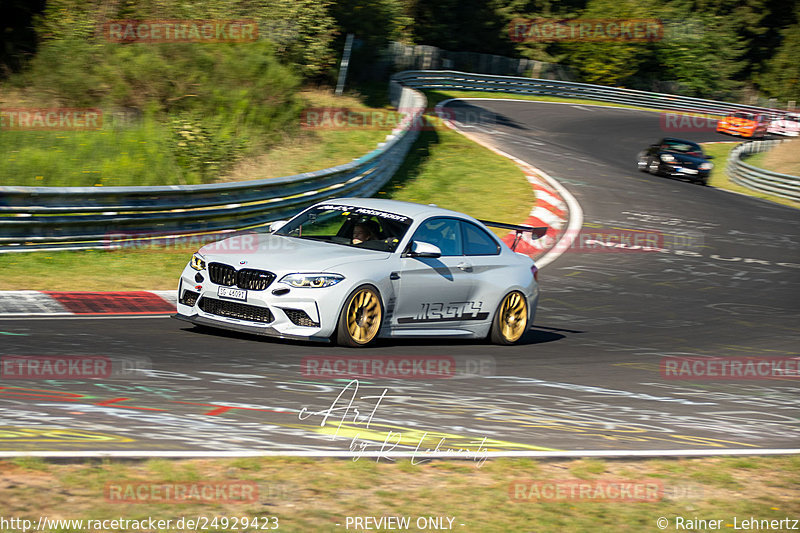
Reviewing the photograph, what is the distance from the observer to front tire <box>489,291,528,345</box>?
10.6 m

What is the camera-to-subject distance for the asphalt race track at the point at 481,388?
18.9 feet

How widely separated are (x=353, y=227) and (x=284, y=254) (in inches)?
43.1

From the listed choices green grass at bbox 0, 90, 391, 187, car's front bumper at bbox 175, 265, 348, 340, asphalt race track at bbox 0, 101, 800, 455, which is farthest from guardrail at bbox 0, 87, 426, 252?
car's front bumper at bbox 175, 265, 348, 340

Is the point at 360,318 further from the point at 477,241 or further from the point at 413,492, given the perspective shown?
the point at 413,492

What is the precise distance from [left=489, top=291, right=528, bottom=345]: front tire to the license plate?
2.98m

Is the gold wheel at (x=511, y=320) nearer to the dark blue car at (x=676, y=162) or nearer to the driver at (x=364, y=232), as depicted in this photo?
the driver at (x=364, y=232)

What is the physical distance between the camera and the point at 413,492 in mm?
4801

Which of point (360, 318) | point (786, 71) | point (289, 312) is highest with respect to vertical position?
point (786, 71)

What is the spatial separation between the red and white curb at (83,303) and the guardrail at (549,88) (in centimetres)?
3259

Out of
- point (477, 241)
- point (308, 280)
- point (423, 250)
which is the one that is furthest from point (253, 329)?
point (477, 241)

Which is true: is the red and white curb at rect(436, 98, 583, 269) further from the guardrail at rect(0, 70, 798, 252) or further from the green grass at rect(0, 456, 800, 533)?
the green grass at rect(0, 456, 800, 533)

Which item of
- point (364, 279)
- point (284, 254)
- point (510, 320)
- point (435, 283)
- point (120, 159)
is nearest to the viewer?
point (364, 279)

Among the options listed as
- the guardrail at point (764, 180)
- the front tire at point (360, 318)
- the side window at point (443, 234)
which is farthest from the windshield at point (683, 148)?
the front tire at point (360, 318)

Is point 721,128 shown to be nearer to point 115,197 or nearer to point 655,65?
point 655,65
